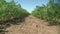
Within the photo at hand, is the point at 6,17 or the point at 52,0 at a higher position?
the point at 52,0

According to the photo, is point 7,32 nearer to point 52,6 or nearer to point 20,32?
point 20,32

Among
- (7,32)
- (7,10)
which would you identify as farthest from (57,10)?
(7,32)

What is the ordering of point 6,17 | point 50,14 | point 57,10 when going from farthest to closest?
1. point 50,14
2. point 57,10
3. point 6,17

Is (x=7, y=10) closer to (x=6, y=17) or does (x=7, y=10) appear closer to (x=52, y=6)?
(x=6, y=17)

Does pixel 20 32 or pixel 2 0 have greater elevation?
pixel 2 0

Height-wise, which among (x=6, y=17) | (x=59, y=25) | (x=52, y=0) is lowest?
(x=59, y=25)

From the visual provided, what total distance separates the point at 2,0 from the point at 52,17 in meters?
4.45

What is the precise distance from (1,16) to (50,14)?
4705 mm

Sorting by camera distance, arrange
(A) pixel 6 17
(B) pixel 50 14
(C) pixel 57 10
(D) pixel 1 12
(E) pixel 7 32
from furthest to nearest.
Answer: (B) pixel 50 14 → (C) pixel 57 10 → (A) pixel 6 17 → (D) pixel 1 12 → (E) pixel 7 32

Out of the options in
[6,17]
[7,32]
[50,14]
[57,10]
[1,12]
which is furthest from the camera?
[50,14]

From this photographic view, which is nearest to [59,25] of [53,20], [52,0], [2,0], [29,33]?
[53,20]

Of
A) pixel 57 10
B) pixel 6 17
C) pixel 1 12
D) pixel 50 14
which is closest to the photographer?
pixel 1 12

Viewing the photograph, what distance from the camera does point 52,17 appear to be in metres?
13.8

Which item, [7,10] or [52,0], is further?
[52,0]
